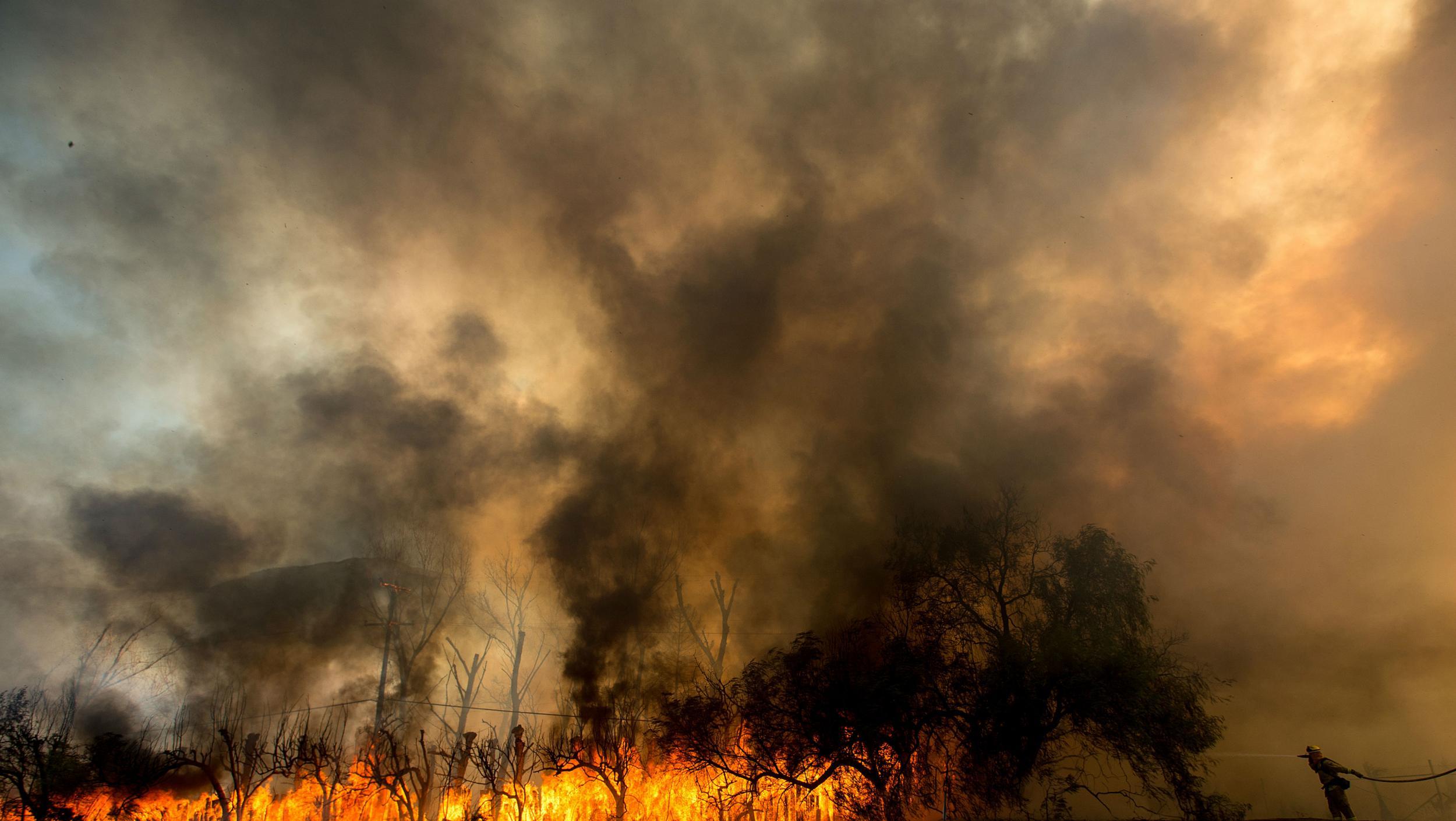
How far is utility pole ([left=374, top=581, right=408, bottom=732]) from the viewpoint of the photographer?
3566 cm

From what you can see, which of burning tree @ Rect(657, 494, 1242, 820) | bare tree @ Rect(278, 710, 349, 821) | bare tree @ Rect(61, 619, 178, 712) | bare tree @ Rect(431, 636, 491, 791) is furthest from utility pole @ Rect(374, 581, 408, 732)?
burning tree @ Rect(657, 494, 1242, 820)

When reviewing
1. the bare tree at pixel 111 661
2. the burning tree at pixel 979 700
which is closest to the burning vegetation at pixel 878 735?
the burning tree at pixel 979 700

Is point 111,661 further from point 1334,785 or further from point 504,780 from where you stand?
point 1334,785

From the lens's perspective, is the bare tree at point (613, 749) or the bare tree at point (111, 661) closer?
the bare tree at point (613, 749)

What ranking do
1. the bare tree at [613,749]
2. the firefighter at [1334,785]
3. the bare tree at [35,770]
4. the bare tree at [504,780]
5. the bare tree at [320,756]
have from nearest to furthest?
the firefighter at [1334,785], the bare tree at [35,770], the bare tree at [613,749], the bare tree at [320,756], the bare tree at [504,780]

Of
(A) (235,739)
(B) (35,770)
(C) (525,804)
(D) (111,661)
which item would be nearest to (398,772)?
(C) (525,804)

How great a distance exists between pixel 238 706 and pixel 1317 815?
2611 inches

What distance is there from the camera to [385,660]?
3700 centimetres

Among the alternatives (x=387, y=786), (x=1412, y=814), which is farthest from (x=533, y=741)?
(x=1412, y=814)

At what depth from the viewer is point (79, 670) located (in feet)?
146

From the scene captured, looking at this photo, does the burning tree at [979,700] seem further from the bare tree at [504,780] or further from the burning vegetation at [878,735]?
the bare tree at [504,780]

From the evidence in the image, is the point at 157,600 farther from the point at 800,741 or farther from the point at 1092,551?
the point at 1092,551

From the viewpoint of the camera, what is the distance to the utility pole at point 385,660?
35656mm

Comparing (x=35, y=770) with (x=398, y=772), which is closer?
(x=398, y=772)
